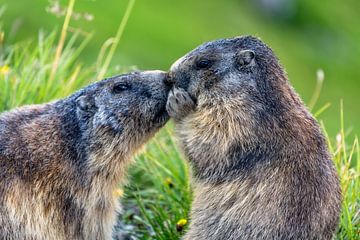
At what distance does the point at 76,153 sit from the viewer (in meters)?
8.77

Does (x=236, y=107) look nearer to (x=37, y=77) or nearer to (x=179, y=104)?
(x=179, y=104)

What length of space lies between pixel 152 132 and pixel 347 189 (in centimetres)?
180

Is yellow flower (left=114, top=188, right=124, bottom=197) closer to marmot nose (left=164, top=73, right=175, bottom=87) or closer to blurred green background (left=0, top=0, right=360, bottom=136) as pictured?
marmot nose (left=164, top=73, right=175, bottom=87)

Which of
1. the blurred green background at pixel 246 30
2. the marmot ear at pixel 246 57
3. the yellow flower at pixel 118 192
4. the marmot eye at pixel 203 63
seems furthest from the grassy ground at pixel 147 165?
the blurred green background at pixel 246 30

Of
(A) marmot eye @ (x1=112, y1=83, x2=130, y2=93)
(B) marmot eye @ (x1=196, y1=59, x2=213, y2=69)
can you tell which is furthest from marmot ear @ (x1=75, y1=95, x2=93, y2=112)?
(B) marmot eye @ (x1=196, y1=59, x2=213, y2=69)

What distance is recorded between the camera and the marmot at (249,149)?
808 cm

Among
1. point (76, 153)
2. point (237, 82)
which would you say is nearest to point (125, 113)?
point (76, 153)

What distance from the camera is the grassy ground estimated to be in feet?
30.3

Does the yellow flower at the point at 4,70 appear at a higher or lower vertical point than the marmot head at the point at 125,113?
higher

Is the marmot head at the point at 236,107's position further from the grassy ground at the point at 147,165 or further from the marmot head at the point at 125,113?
the grassy ground at the point at 147,165

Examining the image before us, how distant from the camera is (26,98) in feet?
34.2

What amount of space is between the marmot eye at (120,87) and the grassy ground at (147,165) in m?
0.85

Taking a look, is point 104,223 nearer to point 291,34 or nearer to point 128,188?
point 128,188

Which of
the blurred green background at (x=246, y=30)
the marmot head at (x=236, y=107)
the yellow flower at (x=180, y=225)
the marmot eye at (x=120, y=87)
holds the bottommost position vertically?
the yellow flower at (x=180, y=225)
